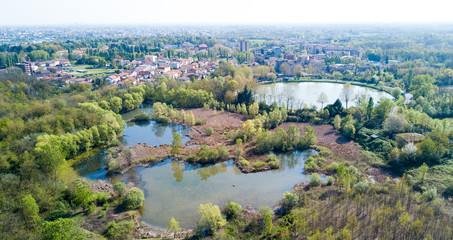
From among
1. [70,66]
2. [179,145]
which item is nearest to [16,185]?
[179,145]

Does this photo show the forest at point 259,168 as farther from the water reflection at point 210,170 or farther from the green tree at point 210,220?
the water reflection at point 210,170

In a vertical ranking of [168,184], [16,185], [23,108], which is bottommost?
[168,184]

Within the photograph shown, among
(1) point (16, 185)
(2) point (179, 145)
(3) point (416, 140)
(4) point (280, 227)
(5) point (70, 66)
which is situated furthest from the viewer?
(5) point (70, 66)

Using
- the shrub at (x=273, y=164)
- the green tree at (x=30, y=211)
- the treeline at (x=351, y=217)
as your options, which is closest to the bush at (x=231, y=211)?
the treeline at (x=351, y=217)

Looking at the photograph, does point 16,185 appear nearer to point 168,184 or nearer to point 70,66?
point 168,184

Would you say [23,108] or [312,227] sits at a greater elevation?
[23,108]

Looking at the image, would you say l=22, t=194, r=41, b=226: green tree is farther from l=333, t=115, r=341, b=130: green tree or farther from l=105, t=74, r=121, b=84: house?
l=105, t=74, r=121, b=84: house

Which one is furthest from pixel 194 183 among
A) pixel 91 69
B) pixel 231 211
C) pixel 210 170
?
pixel 91 69
